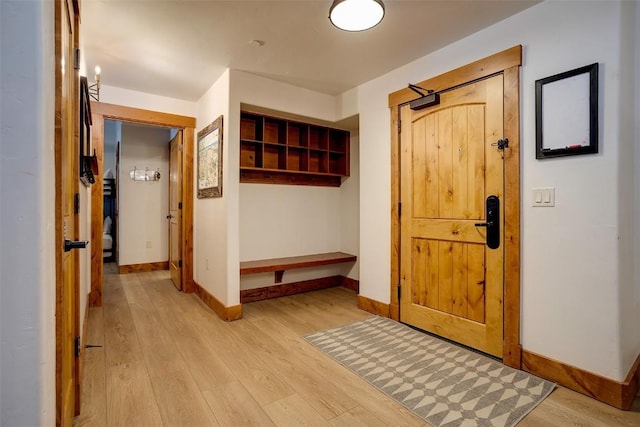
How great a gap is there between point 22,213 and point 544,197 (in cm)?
245

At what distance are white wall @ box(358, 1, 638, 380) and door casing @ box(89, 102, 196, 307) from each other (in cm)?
329

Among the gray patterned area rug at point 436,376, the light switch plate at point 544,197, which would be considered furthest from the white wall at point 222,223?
the light switch plate at point 544,197

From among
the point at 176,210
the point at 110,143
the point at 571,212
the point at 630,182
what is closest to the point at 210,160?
the point at 176,210

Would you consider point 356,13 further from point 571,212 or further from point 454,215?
point 571,212

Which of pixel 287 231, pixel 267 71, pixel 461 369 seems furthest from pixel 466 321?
pixel 267 71

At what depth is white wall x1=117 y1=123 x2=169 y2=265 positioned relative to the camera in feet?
17.2

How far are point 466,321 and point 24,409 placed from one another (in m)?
2.50

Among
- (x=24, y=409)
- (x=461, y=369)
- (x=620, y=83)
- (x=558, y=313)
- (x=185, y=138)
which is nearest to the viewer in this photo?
(x=24, y=409)

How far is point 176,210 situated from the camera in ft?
14.8

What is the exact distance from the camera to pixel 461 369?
6.97 feet

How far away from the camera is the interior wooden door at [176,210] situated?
4.17 metres

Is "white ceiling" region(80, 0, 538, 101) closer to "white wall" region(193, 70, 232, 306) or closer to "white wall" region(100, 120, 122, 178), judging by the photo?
"white wall" region(193, 70, 232, 306)

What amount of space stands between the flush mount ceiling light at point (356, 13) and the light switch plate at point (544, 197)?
146 cm

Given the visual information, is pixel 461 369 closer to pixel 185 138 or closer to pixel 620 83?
pixel 620 83
